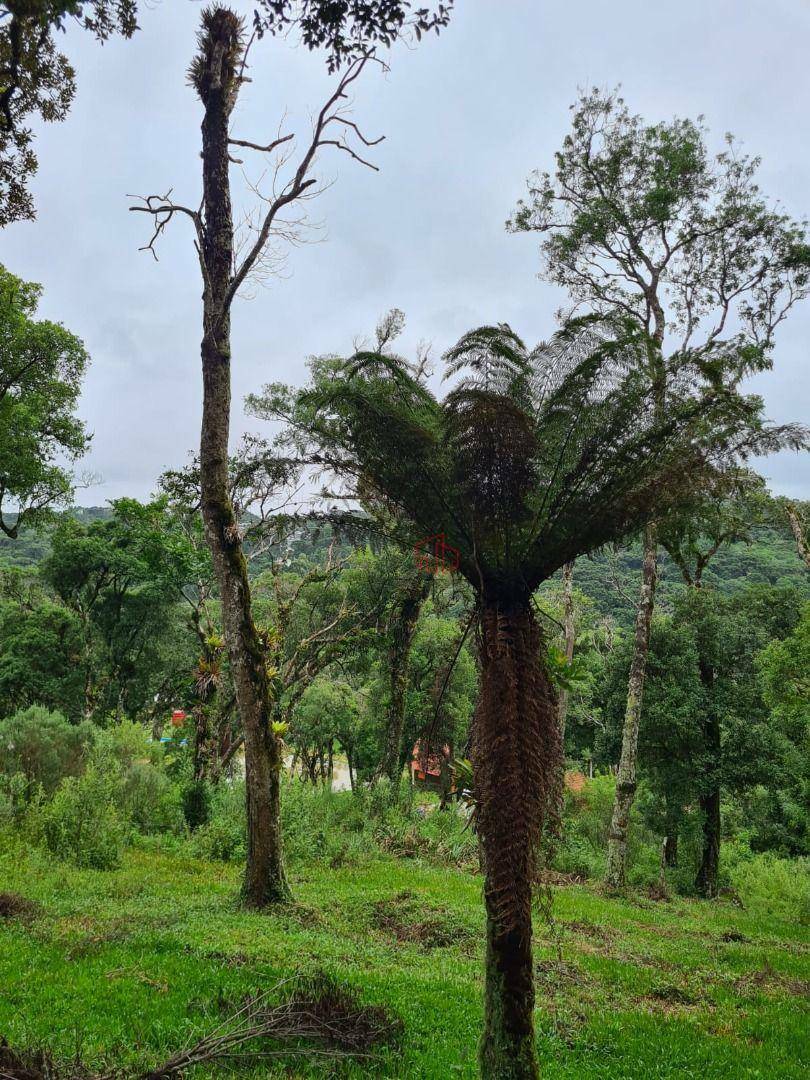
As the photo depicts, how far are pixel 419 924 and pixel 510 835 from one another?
16.9 feet

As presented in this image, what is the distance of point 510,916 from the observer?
3.74 m

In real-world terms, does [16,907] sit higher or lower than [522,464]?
lower

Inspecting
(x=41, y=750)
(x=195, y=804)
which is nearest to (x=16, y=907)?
(x=195, y=804)

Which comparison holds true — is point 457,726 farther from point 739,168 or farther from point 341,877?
point 739,168

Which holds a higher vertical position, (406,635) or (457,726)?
(406,635)

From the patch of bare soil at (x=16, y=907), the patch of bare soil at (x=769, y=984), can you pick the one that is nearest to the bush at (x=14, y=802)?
the patch of bare soil at (x=16, y=907)

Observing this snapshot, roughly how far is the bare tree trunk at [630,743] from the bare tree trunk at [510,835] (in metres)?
9.51

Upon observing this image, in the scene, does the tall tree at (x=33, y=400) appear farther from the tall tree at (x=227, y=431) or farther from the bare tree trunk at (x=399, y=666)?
the bare tree trunk at (x=399, y=666)

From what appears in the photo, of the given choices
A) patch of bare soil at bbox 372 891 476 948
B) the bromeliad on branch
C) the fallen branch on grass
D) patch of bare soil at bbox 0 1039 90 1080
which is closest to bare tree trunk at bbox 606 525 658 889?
patch of bare soil at bbox 372 891 476 948

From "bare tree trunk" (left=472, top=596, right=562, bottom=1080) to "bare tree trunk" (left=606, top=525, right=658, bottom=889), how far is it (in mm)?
9509

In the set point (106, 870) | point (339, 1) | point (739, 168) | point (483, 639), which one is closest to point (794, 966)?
point (483, 639)

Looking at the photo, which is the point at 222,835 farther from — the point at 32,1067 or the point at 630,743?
the point at 32,1067

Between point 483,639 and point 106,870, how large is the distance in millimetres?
8457

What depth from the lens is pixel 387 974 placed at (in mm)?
5836
